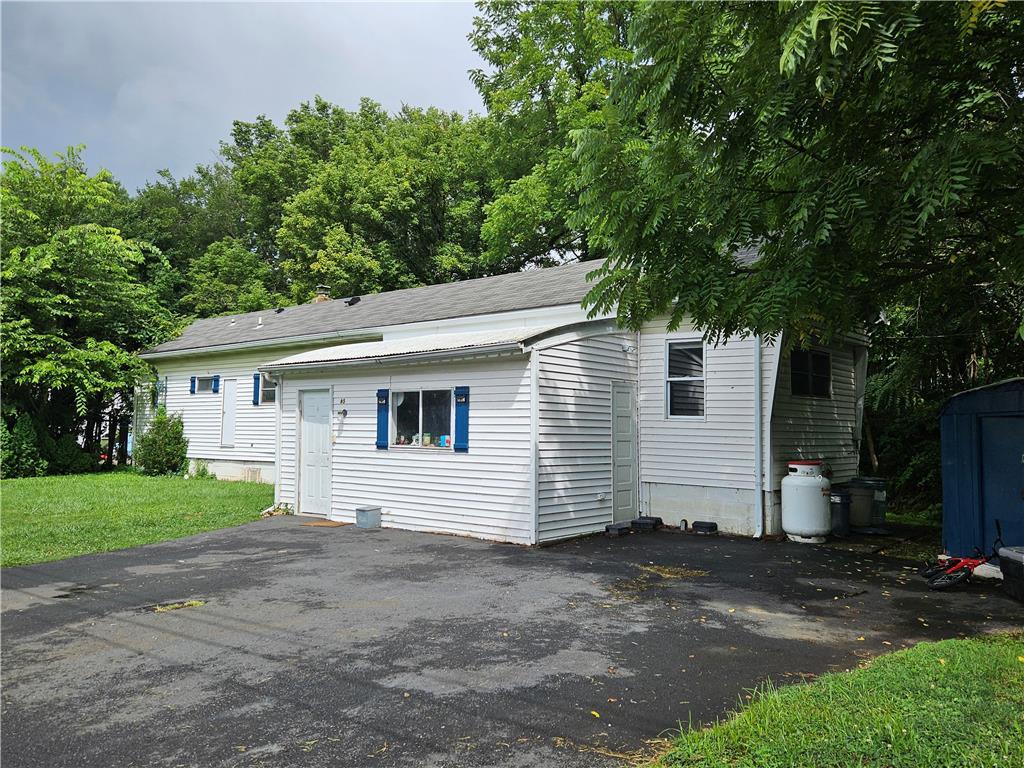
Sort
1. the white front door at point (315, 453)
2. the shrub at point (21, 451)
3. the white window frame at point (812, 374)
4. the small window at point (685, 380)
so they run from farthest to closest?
1. the shrub at point (21, 451)
2. the white front door at point (315, 453)
3. the white window frame at point (812, 374)
4. the small window at point (685, 380)

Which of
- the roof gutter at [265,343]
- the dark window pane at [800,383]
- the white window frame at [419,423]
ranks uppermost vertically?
the roof gutter at [265,343]

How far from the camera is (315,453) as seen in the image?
12.4 metres

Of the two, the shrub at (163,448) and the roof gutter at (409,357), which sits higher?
the roof gutter at (409,357)

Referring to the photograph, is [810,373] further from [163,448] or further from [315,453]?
[163,448]

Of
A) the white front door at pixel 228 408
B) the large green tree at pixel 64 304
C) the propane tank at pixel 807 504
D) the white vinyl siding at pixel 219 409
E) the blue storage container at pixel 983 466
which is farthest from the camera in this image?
the white front door at pixel 228 408

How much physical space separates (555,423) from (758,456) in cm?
333

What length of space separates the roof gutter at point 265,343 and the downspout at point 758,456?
349 inches

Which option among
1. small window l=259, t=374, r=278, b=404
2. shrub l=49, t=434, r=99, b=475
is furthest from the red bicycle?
shrub l=49, t=434, r=99, b=475

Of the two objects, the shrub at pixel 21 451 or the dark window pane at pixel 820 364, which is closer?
the dark window pane at pixel 820 364

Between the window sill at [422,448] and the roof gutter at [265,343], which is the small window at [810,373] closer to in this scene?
the window sill at [422,448]

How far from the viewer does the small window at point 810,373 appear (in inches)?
445

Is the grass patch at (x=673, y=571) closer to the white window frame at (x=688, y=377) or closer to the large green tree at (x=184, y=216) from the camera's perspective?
the white window frame at (x=688, y=377)

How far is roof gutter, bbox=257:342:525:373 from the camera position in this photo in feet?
31.0

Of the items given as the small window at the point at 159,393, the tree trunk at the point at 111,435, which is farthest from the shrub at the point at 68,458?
the small window at the point at 159,393
